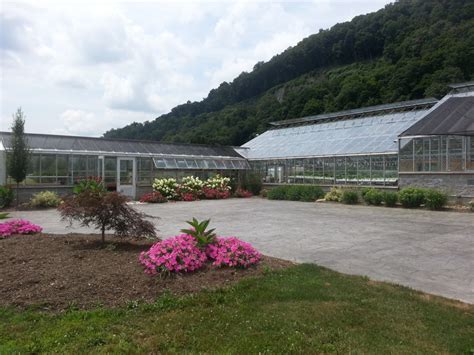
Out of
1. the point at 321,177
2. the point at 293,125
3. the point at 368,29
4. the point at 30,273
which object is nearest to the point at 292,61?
the point at 368,29

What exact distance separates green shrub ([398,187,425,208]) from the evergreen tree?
17946mm

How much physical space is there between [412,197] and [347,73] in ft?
138

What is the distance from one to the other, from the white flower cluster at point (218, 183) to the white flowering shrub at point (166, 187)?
2882 mm

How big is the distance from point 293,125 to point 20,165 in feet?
74.3

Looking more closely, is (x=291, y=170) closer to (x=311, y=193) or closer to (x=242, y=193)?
(x=242, y=193)

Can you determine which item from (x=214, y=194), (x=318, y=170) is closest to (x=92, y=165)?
(x=214, y=194)

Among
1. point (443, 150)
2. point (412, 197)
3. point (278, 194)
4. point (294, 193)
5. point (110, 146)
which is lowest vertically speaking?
point (278, 194)

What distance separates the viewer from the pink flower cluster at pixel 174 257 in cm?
565

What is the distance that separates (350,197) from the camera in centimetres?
1994

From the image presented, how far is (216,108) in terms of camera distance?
218 ft

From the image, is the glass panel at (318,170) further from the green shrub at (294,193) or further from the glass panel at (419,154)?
the glass panel at (419,154)

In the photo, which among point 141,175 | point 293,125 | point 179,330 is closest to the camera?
point 179,330

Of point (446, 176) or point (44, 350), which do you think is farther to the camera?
point (446, 176)

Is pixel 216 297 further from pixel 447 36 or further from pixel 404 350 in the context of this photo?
pixel 447 36
